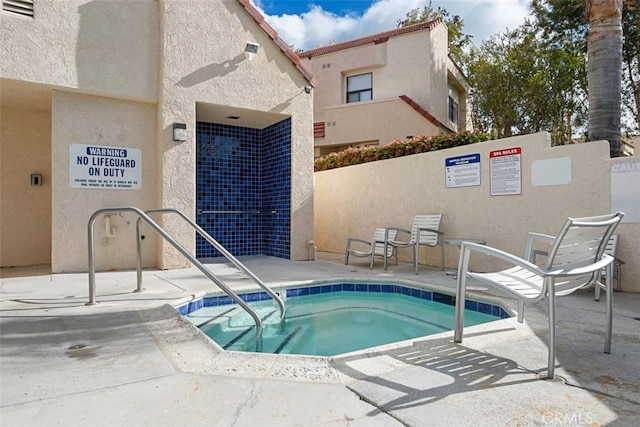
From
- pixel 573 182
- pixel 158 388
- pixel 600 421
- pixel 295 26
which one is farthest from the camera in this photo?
pixel 295 26

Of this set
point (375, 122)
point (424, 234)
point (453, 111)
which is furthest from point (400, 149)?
point (453, 111)

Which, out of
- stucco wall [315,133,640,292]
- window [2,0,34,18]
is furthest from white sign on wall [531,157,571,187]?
window [2,0,34,18]

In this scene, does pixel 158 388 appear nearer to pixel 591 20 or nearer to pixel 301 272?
pixel 301 272

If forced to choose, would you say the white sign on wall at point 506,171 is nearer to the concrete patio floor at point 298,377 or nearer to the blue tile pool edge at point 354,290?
the blue tile pool edge at point 354,290

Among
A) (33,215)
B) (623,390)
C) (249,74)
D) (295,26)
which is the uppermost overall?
(295,26)

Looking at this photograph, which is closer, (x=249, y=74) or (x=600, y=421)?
(x=600, y=421)

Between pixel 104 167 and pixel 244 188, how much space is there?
3.34 m

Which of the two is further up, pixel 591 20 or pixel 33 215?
pixel 591 20

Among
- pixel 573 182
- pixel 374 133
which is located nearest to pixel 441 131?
pixel 374 133

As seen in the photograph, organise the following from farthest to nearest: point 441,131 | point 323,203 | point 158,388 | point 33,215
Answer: point 441,131 → point 323,203 → point 33,215 → point 158,388

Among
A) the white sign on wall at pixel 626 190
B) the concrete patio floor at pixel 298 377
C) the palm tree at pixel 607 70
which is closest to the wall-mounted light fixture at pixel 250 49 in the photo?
the concrete patio floor at pixel 298 377

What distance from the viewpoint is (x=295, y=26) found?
24891mm

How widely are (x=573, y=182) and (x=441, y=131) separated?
1000 centimetres

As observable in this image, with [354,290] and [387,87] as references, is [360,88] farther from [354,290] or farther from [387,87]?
[354,290]
